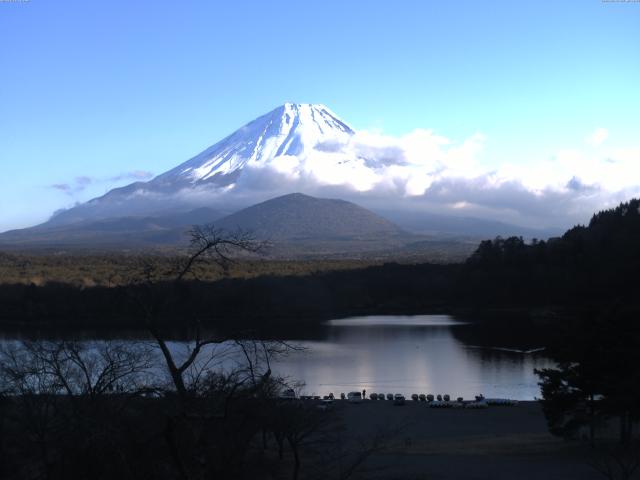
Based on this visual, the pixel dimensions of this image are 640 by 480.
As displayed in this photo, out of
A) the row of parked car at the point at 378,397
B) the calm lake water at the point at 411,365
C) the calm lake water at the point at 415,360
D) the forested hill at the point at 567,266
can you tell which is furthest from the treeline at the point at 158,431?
the forested hill at the point at 567,266

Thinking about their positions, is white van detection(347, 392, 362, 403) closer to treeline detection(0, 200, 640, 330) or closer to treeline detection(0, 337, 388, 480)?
treeline detection(0, 337, 388, 480)

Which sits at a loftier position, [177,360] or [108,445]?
[108,445]

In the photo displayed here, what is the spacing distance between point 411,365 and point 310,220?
100 metres

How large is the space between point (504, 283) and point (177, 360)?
28.0 meters

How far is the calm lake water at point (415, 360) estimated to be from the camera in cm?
1761

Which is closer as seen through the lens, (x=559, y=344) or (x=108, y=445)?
(x=108, y=445)

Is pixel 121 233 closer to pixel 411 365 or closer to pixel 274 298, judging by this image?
pixel 274 298

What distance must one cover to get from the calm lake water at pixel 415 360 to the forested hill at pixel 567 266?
24.0 feet

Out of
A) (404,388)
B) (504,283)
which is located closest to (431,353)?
(404,388)

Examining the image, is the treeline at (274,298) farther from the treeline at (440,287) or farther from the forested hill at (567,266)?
the forested hill at (567,266)

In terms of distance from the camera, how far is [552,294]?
3619cm

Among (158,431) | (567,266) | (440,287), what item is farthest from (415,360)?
(567,266)

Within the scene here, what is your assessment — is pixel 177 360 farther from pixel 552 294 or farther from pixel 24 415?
pixel 552 294

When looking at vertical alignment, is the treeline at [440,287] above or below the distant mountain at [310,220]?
below
